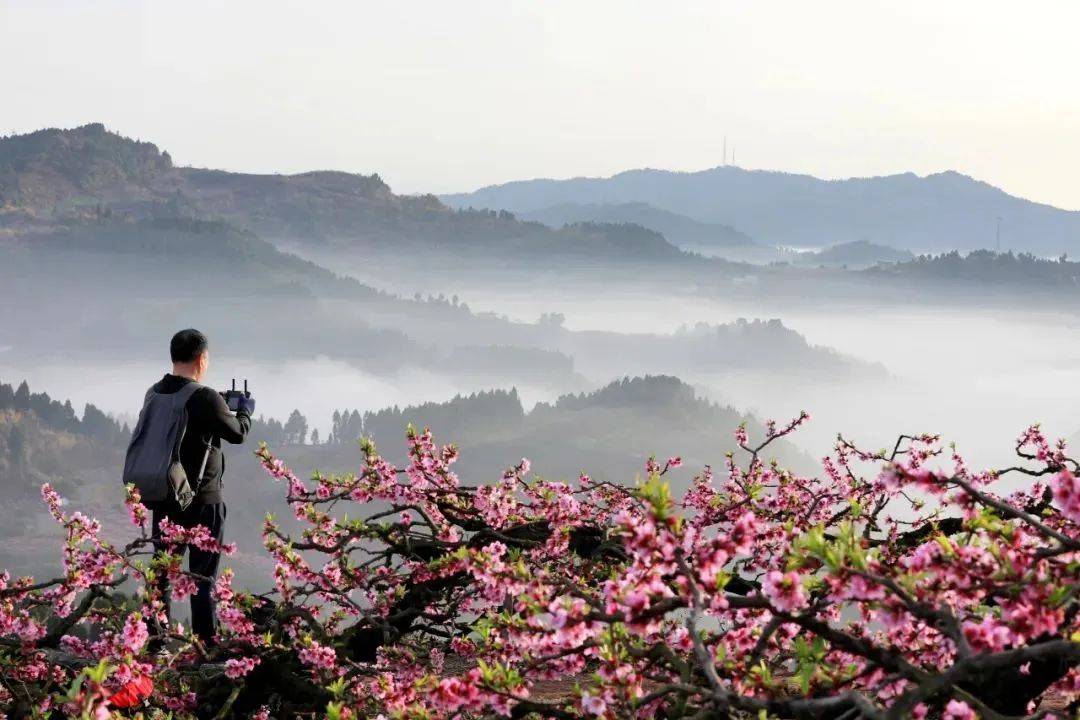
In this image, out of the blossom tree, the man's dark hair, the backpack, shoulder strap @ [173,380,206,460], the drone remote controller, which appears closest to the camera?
the blossom tree

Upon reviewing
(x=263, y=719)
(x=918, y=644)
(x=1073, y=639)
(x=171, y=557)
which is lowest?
(x=263, y=719)

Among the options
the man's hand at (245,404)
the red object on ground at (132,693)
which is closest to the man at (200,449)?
the man's hand at (245,404)

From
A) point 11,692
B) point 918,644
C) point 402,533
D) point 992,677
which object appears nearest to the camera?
point 992,677

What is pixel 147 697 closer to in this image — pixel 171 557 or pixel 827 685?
pixel 171 557

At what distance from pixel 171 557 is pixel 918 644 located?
5736mm

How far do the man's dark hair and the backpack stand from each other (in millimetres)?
261

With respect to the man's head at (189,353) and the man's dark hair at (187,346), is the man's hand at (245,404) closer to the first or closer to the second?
the man's head at (189,353)

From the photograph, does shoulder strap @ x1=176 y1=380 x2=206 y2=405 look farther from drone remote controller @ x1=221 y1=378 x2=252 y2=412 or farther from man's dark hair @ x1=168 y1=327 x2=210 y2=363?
drone remote controller @ x1=221 y1=378 x2=252 y2=412

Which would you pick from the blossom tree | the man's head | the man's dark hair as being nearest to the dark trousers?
the blossom tree

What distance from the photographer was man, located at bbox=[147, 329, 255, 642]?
33.0 ft

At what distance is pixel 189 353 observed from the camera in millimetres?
10219

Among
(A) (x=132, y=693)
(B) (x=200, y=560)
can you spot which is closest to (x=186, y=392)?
(B) (x=200, y=560)

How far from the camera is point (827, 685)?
4.66 m

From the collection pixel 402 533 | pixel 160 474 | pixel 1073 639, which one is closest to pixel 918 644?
pixel 1073 639
